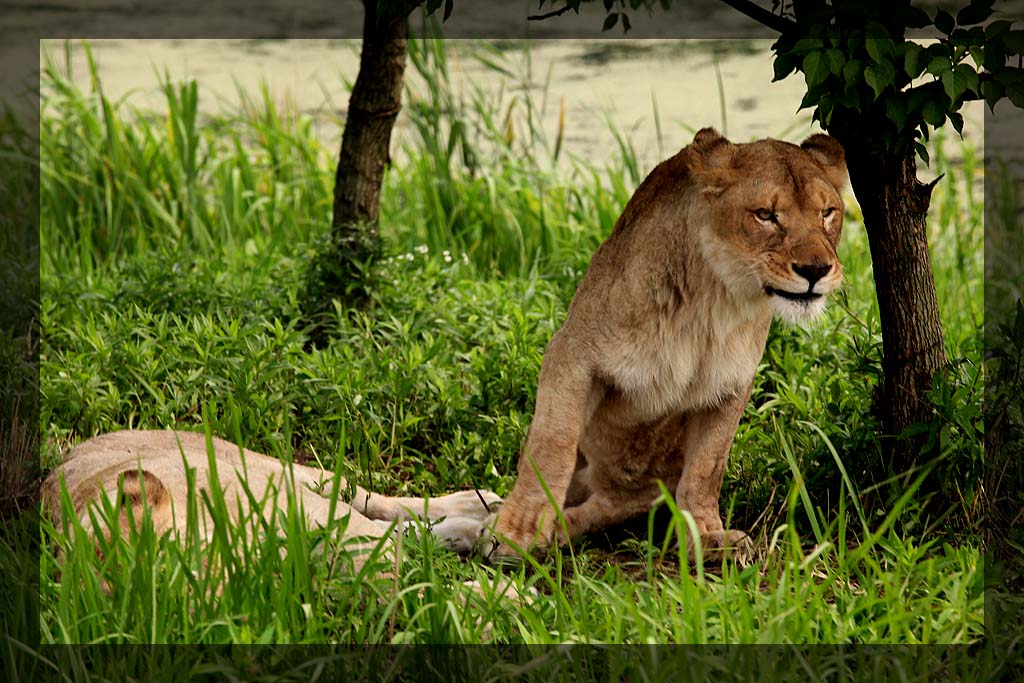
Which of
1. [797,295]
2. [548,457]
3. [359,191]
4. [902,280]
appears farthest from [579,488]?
[359,191]

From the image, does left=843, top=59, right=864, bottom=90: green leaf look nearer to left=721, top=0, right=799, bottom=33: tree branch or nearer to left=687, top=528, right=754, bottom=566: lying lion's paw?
left=721, top=0, right=799, bottom=33: tree branch

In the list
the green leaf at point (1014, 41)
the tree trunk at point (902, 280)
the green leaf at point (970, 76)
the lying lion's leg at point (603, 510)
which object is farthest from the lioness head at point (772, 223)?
the lying lion's leg at point (603, 510)

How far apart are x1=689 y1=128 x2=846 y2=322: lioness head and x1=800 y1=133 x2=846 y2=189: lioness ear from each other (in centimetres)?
4

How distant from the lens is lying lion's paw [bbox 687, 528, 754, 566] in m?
4.05

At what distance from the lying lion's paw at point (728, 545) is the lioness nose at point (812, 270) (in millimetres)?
819

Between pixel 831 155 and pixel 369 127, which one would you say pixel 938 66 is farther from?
pixel 369 127

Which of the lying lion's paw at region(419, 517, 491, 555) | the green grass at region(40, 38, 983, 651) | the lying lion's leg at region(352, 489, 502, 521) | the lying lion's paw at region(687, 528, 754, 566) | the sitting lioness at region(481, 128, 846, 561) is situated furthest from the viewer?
the lying lion's leg at region(352, 489, 502, 521)

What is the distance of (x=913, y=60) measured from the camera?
12.2ft

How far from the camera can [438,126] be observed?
8.11 metres

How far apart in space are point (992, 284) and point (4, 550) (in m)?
4.26

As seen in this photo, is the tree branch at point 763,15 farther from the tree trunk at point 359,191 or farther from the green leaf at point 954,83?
the tree trunk at point 359,191

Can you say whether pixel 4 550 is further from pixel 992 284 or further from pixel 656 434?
pixel 992 284

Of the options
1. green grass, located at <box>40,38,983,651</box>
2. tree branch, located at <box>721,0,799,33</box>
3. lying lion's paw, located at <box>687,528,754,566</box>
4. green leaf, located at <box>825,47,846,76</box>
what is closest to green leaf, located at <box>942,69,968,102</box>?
green leaf, located at <box>825,47,846,76</box>

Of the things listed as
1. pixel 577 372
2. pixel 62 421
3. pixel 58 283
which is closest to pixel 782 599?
pixel 577 372
